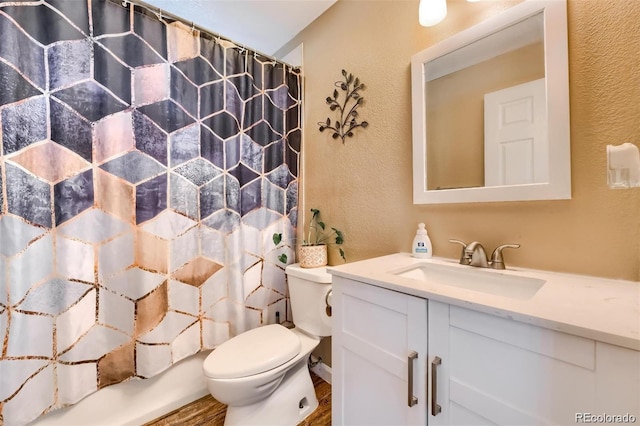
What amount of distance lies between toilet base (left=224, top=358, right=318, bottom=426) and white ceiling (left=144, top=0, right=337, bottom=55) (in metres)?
1.94

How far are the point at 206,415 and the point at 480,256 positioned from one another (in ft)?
5.06

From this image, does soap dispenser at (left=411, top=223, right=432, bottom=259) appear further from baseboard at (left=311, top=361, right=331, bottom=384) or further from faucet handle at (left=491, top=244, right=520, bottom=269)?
baseboard at (left=311, top=361, right=331, bottom=384)

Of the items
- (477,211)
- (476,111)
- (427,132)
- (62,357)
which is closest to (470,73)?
(476,111)

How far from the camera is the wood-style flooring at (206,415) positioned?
1278mm

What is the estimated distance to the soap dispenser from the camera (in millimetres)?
1103

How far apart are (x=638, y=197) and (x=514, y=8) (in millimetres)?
728

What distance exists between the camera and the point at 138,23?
1199 mm

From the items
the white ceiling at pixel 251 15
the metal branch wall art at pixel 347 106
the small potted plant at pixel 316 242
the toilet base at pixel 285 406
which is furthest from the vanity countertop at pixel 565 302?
the white ceiling at pixel 251 15

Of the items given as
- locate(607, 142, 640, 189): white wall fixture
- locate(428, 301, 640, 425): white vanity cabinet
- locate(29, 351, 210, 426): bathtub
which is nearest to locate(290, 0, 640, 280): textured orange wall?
locate(607, 142, 640, 189): white wall fixture

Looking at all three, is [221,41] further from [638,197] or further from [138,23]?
[638,197]

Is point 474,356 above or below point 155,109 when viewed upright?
below

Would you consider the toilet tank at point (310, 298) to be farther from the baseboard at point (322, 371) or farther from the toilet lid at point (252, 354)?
the baseboard at point (322, 371)

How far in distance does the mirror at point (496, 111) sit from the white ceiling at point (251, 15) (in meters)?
0.89

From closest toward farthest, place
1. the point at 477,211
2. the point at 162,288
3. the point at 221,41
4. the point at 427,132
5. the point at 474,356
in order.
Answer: the point at 474,356, the point at 477,211, the point at 427,132, the point at 162,288, the point at 221,41
